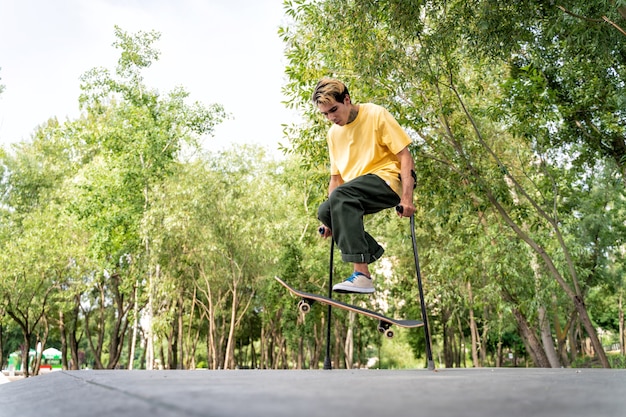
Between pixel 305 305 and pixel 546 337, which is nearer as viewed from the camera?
pixel 305 305

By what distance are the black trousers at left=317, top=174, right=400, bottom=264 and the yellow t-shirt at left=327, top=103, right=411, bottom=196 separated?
0.38ft

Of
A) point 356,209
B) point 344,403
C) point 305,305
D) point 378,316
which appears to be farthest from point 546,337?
point 344,403

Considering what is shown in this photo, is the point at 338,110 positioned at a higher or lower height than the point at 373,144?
higher

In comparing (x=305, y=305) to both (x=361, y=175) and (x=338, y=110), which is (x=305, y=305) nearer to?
(x=361, y=175)


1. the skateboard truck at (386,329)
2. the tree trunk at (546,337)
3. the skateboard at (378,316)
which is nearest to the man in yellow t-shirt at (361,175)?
the skateboard at (378,316)

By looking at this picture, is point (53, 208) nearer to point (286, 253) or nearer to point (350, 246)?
point (286, 253)

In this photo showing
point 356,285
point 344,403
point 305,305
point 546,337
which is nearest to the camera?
point 344,403

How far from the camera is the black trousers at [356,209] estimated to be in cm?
424

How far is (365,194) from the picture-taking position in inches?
170

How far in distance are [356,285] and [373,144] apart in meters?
1.19

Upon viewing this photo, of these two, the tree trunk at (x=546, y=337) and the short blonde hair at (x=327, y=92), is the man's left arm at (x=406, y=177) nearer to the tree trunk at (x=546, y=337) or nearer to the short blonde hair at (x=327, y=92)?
the short blonde hair at (x=327, y=92)

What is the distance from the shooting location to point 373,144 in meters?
4.46

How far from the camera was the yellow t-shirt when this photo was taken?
4359 mm

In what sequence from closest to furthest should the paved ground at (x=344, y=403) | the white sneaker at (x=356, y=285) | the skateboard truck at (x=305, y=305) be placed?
1. the paved ground at (x=344, y=403)
2. the white sneaker at (x=356, y=285)
3. the skateboard truck at (x=305, y=305)
